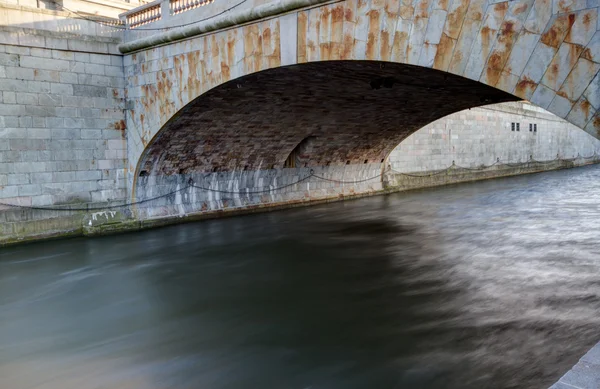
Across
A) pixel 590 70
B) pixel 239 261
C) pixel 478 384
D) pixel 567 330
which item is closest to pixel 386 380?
pixel 478 384

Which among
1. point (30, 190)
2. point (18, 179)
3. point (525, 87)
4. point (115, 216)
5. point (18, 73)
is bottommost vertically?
point (115, 216)

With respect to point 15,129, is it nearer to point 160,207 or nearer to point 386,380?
point 160,207

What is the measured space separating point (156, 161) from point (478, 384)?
878 cm

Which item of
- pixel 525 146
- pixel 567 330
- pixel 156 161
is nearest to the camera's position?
pixel 567 330

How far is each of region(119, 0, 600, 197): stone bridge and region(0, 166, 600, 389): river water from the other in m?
2.24

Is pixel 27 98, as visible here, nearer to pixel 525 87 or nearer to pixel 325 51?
pixel 325 51

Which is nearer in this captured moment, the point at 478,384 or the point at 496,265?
the point at 478,384

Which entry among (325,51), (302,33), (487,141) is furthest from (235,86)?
(487,141)

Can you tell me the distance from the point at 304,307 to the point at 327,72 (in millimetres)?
3833

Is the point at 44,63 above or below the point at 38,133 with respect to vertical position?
above

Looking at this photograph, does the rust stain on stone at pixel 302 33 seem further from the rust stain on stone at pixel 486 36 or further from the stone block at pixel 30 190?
the stone block at pixel 30 190

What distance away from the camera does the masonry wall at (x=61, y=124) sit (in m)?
9.58

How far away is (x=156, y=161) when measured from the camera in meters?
11.5

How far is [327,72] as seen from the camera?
27.7 ft
